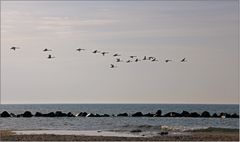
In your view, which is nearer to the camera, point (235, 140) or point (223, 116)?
point (235, 140)

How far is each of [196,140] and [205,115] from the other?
59.1 m

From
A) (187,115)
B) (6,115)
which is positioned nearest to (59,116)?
(6,115)

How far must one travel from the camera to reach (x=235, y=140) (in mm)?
40062

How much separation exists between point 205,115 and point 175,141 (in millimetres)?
60401

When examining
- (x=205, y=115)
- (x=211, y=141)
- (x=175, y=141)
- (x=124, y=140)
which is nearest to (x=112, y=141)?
(x=124, y=140)

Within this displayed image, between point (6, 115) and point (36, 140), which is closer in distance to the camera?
point (36, 140)

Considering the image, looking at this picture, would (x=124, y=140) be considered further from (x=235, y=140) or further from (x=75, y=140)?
(x=235, y=140)

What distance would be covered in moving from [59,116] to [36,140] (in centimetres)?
6189

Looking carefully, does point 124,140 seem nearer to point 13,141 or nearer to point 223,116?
point 13,141

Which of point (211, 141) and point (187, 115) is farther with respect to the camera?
point (187, 115)

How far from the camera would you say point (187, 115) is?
102 m

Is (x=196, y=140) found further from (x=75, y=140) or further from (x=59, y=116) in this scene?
(x=59, y=116)

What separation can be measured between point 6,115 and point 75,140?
6256cm

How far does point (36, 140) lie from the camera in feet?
130
